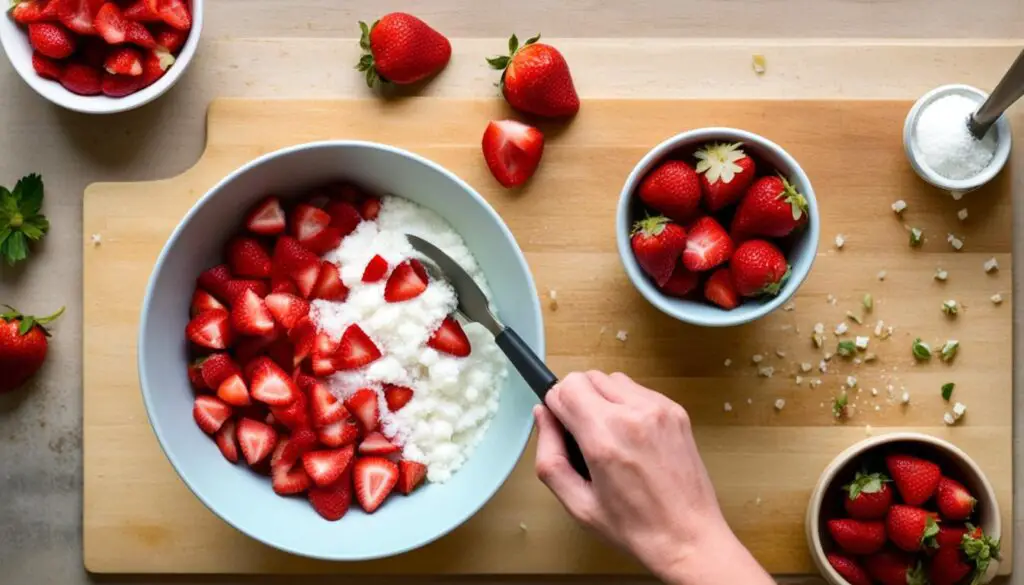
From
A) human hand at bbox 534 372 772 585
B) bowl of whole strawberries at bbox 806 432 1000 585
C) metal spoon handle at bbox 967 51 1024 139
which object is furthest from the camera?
bowl of whole strawberries at bbox 806 432 1000 585

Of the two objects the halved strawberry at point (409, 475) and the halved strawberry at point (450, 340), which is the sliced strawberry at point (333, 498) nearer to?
the halved strawberry at point (409, 475)

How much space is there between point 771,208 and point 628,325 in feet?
0.95

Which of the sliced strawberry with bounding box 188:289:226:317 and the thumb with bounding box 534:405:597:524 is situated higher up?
the thumb with bounding box 534:405:597:524

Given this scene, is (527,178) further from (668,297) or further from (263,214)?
(263,214)

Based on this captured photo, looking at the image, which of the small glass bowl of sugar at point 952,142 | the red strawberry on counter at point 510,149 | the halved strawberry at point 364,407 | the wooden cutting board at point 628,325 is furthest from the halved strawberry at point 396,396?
the small glass bowl of sugar at point 952,142

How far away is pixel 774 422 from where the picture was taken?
1622mm

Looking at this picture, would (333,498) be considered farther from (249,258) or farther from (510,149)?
(510,149)

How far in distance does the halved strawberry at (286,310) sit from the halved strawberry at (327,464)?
19 centimetres

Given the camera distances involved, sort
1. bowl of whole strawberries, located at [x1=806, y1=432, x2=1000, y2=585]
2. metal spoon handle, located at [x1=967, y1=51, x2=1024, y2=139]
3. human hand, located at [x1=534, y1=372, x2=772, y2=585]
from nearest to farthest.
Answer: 1. human hand, located at [x1=534, y1=372, x2=772, y2=585]
2. metal spoon handle, located at [x1=967, y1=51, x2=1024, y2=139]
3. bowl of whole strawberries, located at [x1=806, y1=432, x2=1000, y2=585]

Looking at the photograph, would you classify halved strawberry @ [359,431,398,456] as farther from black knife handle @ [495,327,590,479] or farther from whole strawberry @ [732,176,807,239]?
whole strawberry @ [732,176,807,239]

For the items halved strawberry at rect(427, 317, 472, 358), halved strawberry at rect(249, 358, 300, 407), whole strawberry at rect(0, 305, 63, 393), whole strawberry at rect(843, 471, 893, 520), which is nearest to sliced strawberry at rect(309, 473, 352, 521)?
halved strawberry at rect(249, 358, 300, 407)

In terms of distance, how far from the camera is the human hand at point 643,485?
4.21 ft

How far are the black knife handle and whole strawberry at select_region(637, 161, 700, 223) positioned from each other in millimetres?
280

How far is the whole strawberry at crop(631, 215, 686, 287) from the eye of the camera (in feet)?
4.79
